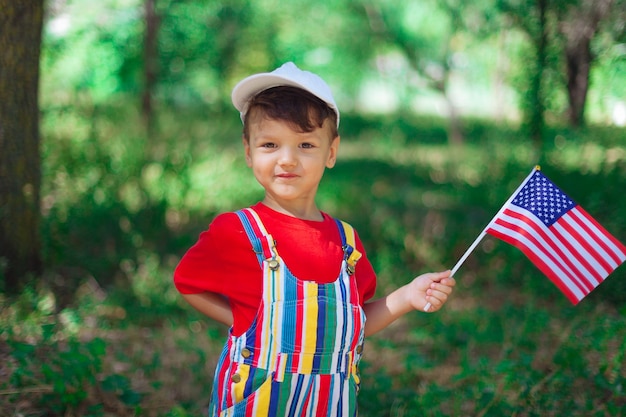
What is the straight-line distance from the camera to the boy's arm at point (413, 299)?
2168mm

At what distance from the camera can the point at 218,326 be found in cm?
445

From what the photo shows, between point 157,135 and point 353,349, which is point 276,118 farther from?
point 157,135

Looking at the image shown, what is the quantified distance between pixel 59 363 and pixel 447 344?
235 cm

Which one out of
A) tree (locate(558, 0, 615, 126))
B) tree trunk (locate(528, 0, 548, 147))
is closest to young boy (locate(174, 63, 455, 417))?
tree (locate(558, 0, 615, 126))

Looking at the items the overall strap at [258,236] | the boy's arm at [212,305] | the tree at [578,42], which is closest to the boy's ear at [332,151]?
the overall strap at [258,236]

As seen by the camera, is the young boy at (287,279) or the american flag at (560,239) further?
the american flag at (560,239)

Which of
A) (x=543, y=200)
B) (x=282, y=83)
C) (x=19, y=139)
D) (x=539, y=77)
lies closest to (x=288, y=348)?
(x=282, y=83)

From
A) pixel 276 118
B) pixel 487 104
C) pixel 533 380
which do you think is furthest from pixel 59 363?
pixel 487 104

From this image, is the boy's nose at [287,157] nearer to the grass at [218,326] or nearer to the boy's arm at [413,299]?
the boy's arm at [413,299]

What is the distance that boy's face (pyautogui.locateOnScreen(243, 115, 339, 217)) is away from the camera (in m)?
2.15

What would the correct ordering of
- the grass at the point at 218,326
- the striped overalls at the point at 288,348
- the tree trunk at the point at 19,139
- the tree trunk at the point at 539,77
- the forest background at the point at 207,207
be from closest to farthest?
the striped overalls at the point at 288,348 < the grass at the point at 218,326 < the forest background at the point at 207,207 < the tree trunk at the point at 19,139 < the tree trunk at the point at 539,77

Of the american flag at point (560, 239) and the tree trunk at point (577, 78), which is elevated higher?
the tree trunk at point (577, 78)

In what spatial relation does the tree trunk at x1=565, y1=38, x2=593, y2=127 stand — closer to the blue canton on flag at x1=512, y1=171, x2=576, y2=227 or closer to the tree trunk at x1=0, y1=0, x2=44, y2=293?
the blue canton on flag at x1=512, y1=171, x2=576, y2=227

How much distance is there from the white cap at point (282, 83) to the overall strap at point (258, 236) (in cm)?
38
